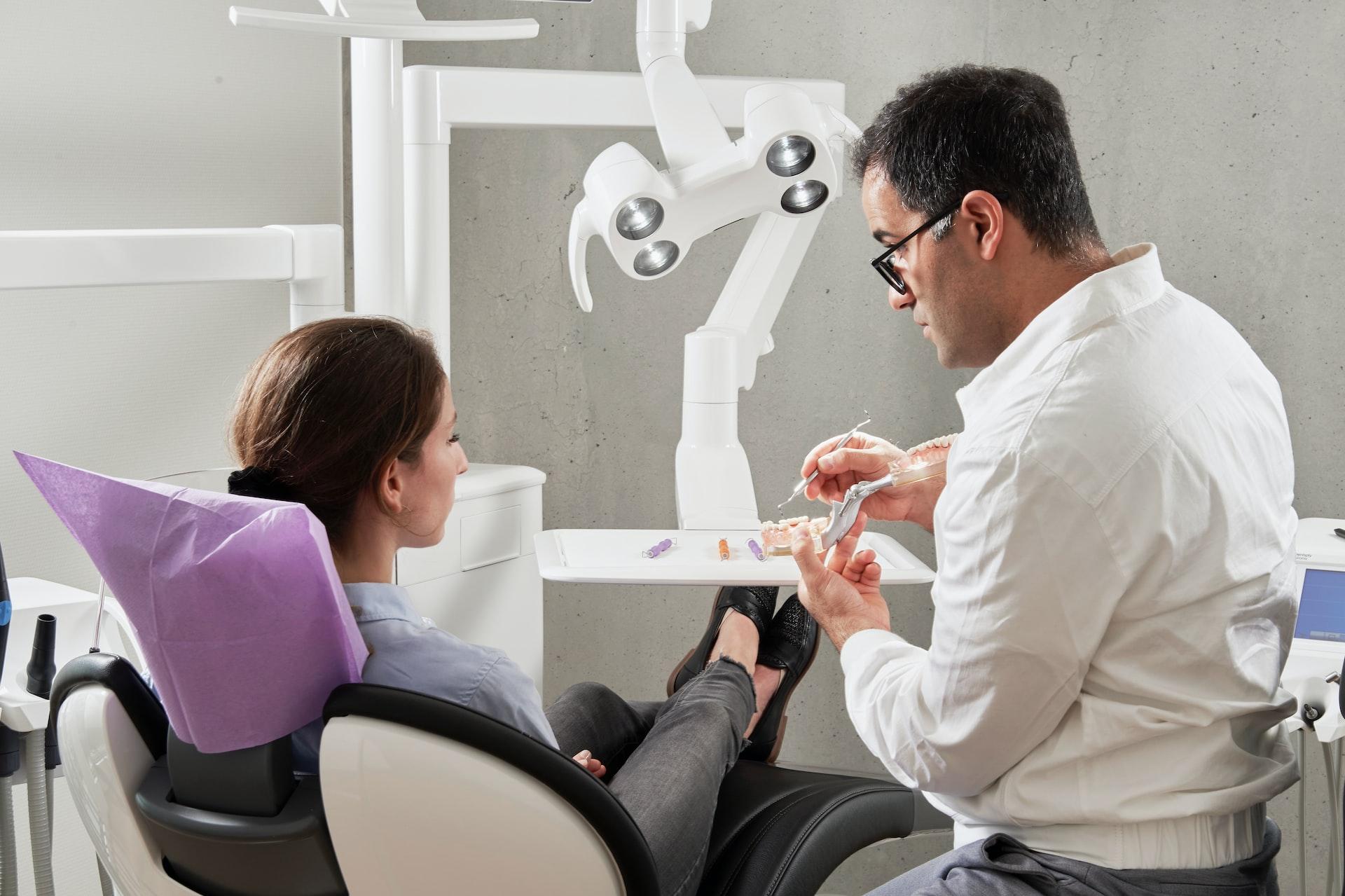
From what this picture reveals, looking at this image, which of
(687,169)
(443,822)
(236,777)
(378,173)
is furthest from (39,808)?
(687,169)

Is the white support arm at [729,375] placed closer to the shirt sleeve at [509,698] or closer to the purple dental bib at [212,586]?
the shirt sleeve at [509,698]

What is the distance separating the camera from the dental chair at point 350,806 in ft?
3.08

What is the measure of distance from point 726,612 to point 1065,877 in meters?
1.14

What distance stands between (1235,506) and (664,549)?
103 centimetres

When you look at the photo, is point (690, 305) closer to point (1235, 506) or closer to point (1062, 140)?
point (1062, 140)

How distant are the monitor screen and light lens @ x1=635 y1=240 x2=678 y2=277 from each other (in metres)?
1.07

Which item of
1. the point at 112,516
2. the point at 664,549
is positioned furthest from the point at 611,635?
the point at 112,516

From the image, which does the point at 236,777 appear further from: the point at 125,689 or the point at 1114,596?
the point at 1114,596

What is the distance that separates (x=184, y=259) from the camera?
6.07ft

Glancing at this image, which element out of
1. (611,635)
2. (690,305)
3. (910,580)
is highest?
(690,305)

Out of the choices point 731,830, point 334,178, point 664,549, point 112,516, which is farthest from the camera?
point 334,178

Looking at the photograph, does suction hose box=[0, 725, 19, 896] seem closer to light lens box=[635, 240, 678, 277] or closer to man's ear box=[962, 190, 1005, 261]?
light lens box=[635, 240, 678, 277]

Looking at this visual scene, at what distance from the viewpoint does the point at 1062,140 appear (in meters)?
1.27

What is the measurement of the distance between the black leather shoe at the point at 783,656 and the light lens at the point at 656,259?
2.25 ft
